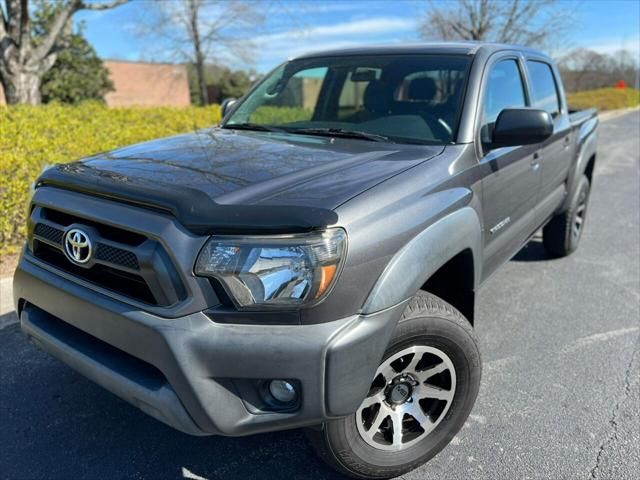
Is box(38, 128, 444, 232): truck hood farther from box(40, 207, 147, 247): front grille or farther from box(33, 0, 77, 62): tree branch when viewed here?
box(33, 0, 77, 62): tree branch

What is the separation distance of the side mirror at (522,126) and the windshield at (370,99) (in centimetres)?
23

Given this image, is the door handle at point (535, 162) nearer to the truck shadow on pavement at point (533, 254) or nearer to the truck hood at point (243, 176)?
the truck hood at point (243, 176)

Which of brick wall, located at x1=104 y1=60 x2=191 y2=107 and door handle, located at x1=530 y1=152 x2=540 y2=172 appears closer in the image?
door handle, located at x1=530 y1=152 x2=540 y2=172

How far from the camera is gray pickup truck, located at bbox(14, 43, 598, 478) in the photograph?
66.7 inches

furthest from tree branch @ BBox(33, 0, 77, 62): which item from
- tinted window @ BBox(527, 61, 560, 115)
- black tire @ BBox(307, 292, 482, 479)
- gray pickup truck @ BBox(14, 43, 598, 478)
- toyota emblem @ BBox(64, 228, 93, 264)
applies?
black tire @ BBox(307, 292, 482, 479)

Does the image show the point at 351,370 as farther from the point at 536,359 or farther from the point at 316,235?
the point at 536,359

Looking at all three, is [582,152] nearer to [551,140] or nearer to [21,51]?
[551,140]

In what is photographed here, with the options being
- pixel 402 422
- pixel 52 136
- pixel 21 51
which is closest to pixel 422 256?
pixel 402 422

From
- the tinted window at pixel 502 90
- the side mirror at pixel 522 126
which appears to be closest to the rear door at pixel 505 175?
the tinted window at pixel 502 90

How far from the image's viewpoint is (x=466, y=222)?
7.66 feet

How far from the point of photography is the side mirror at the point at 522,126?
101 inches

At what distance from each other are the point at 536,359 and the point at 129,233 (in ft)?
8.26

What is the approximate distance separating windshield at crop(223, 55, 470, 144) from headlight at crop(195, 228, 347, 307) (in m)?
1.24

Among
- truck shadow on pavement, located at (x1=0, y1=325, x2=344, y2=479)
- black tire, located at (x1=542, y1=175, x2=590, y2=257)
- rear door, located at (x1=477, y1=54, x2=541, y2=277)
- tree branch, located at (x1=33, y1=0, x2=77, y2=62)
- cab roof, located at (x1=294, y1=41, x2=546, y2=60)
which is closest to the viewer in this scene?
truck shadow on pavement, located at (x1=0, y1=325, x2=344, y2=479)
